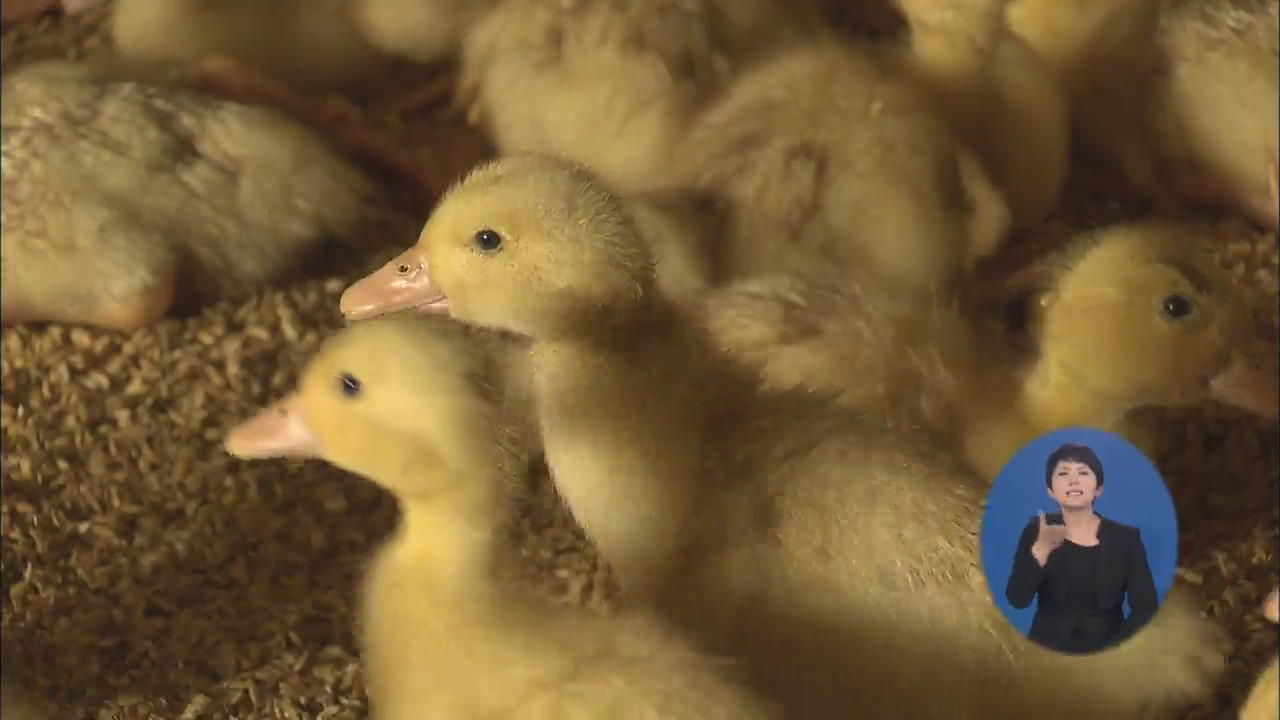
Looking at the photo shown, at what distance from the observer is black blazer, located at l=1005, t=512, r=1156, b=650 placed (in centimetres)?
83

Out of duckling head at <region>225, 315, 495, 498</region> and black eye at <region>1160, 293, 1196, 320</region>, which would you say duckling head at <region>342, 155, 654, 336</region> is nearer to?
duckling head at <region>225, 315, 495, 498</region>

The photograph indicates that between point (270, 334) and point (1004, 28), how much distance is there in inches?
36.6

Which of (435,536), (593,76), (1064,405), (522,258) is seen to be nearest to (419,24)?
(593,76)

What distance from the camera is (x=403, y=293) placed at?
1.11 m

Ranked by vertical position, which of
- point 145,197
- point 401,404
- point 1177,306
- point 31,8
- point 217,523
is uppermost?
point 1177,306

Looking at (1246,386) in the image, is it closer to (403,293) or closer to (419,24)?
(403,293)

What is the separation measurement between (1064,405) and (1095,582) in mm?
411

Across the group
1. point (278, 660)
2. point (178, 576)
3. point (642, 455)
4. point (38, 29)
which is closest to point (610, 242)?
point (642, 455)

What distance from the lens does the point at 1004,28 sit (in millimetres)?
1615

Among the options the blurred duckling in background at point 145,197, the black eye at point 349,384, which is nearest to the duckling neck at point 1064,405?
the black eye at point 349,384

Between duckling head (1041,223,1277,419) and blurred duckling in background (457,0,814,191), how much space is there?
0.46m

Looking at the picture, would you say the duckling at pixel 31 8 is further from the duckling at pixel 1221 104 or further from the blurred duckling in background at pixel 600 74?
the duckling at pixel 1221 104

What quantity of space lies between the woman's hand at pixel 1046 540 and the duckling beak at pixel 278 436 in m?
0.60

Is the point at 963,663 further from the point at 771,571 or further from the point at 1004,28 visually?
the point at 1004,28
